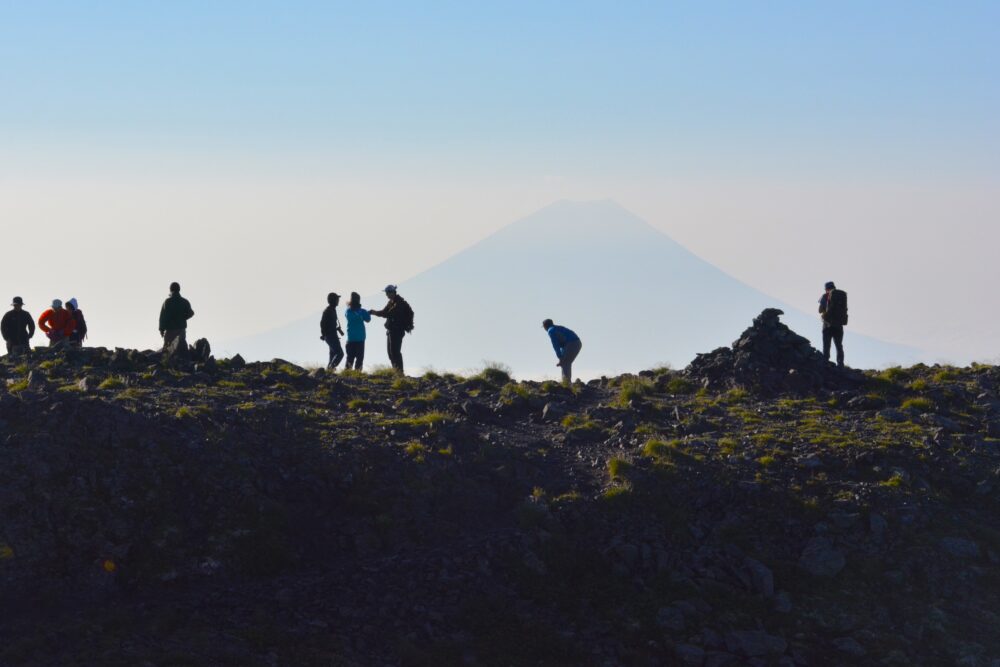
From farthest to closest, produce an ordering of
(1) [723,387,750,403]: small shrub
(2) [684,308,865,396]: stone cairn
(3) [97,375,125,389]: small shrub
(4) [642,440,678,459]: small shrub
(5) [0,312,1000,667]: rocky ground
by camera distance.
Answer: (2) [684,308,865,396]: stone cairn, (1) [723,387,750,403]: small shrub, (3) [97,375,125,389]: small shrub, (4) [642,440,678,459]: small shrub, (5) [0,312,1000,667]: rocky ground

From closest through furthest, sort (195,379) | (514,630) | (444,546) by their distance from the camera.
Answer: (514,630) < (444,546) < (195,379)

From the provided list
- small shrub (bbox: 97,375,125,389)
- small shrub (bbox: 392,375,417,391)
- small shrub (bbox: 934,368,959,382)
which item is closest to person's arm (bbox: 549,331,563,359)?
small shrub (bbox: 392,375,417,391)

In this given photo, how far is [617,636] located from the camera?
52.4 feet

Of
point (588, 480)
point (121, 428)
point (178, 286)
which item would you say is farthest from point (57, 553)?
point (178, 286)

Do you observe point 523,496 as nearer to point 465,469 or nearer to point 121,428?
point 465,469

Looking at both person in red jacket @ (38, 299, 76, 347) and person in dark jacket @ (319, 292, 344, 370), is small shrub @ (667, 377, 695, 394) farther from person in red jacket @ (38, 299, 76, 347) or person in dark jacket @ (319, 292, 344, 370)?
person in red jacket @ (38, 299, 76, 347)

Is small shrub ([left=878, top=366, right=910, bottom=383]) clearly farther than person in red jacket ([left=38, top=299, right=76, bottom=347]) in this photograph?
No

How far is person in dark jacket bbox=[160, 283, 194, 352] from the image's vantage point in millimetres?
26734

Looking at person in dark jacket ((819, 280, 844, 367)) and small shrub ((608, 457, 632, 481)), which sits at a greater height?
person in dark jacket ((819, 280, 844, 367))

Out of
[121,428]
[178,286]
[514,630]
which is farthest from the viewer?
[178,286]

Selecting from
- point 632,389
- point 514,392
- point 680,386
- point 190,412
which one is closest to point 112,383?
point 190,412

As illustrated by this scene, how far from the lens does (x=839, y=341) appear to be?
2738 centimetres

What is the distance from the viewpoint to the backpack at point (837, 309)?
26.9 meters

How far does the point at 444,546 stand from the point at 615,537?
2.45 meters
